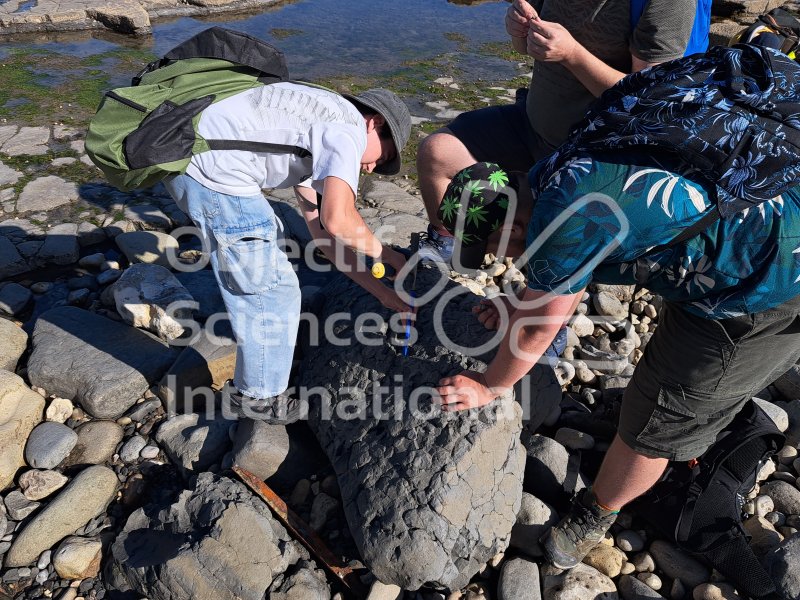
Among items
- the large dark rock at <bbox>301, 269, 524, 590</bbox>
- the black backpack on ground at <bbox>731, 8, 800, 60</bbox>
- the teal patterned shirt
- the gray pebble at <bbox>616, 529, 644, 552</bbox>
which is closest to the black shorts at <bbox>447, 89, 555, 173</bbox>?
the large dark rock at <bbox>301, 269, 524, 590</bbox>

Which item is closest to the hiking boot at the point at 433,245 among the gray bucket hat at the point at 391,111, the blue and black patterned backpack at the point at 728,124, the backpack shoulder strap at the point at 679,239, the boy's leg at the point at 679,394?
the gray bucket hat at the point at 391,111

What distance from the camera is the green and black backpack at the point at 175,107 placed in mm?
2309

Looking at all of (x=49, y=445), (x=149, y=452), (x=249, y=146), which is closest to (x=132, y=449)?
(x=149, y=452)

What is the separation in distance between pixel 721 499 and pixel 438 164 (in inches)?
78.3

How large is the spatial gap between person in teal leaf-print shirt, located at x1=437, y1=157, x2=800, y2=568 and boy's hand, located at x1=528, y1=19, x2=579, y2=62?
2.11 ft

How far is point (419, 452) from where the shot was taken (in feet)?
8.05

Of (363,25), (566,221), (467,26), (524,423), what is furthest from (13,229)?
(467,26)

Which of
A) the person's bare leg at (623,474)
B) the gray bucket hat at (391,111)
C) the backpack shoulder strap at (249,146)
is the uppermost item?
the gray bucket hat at (391,111)

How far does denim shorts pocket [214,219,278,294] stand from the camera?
2551mm

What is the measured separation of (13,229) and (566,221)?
406cm

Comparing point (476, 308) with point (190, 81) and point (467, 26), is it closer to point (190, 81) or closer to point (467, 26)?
point (190, 81)

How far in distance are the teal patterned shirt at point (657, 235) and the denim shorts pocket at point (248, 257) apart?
47.7 inches

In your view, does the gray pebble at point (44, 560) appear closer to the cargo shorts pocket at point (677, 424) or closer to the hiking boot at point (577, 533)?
the hiking boot at point (577, 533)

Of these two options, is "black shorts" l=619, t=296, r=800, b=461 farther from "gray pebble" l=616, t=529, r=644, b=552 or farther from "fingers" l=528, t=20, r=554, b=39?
"fingers" l=528, t=20, r=554, b=39
